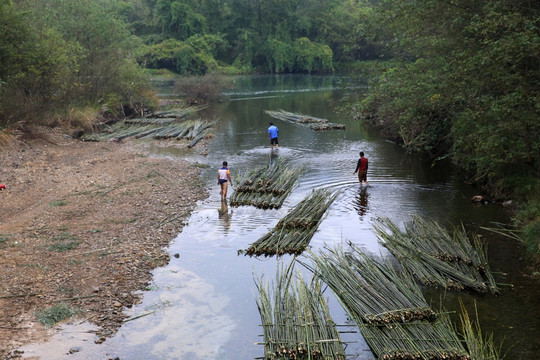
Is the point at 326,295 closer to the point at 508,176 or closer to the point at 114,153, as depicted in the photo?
the point at 508,176

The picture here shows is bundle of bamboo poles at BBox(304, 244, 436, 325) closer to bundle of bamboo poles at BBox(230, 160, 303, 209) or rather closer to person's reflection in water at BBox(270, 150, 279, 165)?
bundle of bamboo poles at BBox(230, 160, 303, 209)

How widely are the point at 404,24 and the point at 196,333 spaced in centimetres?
1750

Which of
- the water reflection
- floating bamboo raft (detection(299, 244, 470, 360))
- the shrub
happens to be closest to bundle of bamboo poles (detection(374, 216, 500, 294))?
floating bamboo raft (detection(299, 244, 470, 360))

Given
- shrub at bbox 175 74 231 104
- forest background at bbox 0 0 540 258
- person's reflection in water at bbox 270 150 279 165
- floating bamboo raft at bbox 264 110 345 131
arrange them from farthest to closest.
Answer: shrub at bbox 175 74 231 104 < floating bamboo raft at bbox 264 110 345 131 < person's reflection in water at bbox 270 150 279 165 < forest background at bbox 0 0 540 258

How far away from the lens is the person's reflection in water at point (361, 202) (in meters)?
18.0

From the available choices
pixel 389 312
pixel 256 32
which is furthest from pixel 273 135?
pixel 256 32

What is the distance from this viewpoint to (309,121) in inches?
1519

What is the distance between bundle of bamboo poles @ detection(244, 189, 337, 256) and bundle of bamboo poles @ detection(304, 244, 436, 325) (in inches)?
56.1

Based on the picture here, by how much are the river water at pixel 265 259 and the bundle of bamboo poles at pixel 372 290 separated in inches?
21.2

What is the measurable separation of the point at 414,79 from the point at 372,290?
12.8 m

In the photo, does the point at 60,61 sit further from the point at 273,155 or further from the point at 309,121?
the point at 309,121

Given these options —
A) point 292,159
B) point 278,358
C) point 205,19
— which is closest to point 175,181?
point 292,159

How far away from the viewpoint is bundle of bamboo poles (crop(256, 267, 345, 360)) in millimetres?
8609

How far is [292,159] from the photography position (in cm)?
2697
